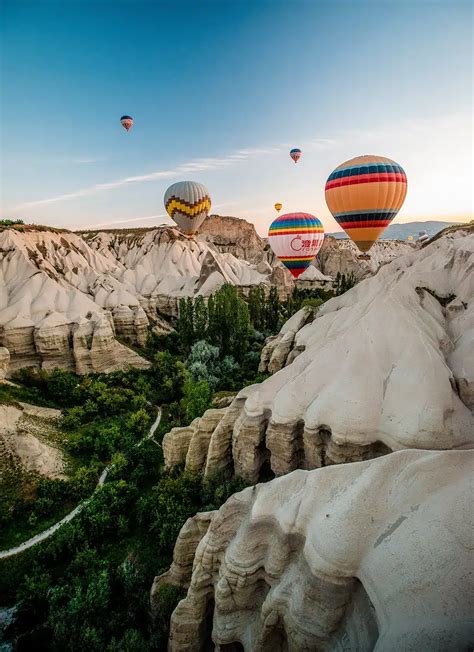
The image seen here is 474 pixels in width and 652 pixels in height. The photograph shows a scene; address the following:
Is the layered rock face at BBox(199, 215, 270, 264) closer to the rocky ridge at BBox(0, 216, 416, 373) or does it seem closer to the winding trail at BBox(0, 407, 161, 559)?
the rocky ridge at BBox(0, 216, 416, 373)

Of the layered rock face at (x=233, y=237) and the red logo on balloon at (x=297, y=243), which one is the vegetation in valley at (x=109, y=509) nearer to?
the red logo on balloon at (x=297, y=243)

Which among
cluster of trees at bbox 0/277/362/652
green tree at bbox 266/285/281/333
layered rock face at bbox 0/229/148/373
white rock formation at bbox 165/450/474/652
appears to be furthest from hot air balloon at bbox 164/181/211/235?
white rock formation at bbox 165/450/474/652

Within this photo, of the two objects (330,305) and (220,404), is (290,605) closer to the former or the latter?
(220,404)

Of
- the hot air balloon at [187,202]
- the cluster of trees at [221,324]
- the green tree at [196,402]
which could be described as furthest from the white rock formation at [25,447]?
the hot air balloon at [187,202]

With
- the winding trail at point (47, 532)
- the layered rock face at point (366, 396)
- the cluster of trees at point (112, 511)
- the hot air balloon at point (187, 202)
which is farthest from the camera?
the hot air balloon at point (187, 202)

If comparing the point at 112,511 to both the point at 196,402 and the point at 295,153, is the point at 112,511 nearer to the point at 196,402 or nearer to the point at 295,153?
the point at 196,402

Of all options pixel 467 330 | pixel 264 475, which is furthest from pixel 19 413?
pixel 467 330
